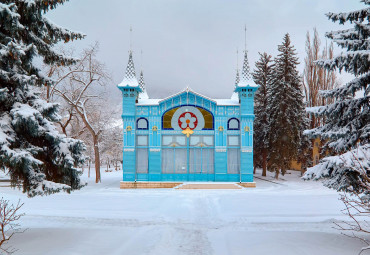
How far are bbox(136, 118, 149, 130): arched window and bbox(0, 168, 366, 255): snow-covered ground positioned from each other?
31.4ft

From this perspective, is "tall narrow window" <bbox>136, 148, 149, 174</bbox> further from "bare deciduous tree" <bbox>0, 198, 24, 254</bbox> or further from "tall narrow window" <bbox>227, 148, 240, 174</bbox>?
"bare deciduous tree" <bbox>0, 198, 24, 254</bbox>

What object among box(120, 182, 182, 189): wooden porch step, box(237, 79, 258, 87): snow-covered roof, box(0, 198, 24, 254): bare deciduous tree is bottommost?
box(120, 182, 182, 189): wooden porch step

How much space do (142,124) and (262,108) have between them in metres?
14.1

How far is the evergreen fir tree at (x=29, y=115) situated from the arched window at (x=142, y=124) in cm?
1620

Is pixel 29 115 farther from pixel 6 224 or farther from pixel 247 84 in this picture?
pixel 247 84

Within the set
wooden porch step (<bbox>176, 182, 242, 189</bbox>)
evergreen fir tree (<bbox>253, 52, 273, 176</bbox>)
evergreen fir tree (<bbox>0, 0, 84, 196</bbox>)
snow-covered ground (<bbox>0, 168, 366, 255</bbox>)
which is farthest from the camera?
evergreen fir tree (<bbox>253, 52, 273, 176</bbox>)

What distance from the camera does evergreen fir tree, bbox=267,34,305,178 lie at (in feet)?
88.1

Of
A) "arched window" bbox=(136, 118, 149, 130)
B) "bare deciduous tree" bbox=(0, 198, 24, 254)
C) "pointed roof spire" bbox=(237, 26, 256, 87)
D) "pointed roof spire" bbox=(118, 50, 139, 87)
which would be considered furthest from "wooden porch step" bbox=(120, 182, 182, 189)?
"bare deciduous tree" bbox=(0, 198, 24, 254)

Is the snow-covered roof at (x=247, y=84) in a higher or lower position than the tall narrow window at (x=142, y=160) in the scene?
higher

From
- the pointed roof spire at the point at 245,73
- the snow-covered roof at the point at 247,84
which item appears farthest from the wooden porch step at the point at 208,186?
the pointed roof spire at the point at 245,73

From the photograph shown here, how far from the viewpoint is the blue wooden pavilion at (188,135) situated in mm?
24062

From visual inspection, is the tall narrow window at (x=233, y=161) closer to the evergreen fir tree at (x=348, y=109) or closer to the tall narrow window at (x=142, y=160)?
the tall narrow window at (x=142, y=160)

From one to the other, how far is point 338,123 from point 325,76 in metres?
25.7

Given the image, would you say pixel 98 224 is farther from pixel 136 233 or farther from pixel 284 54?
pixel 284 54
